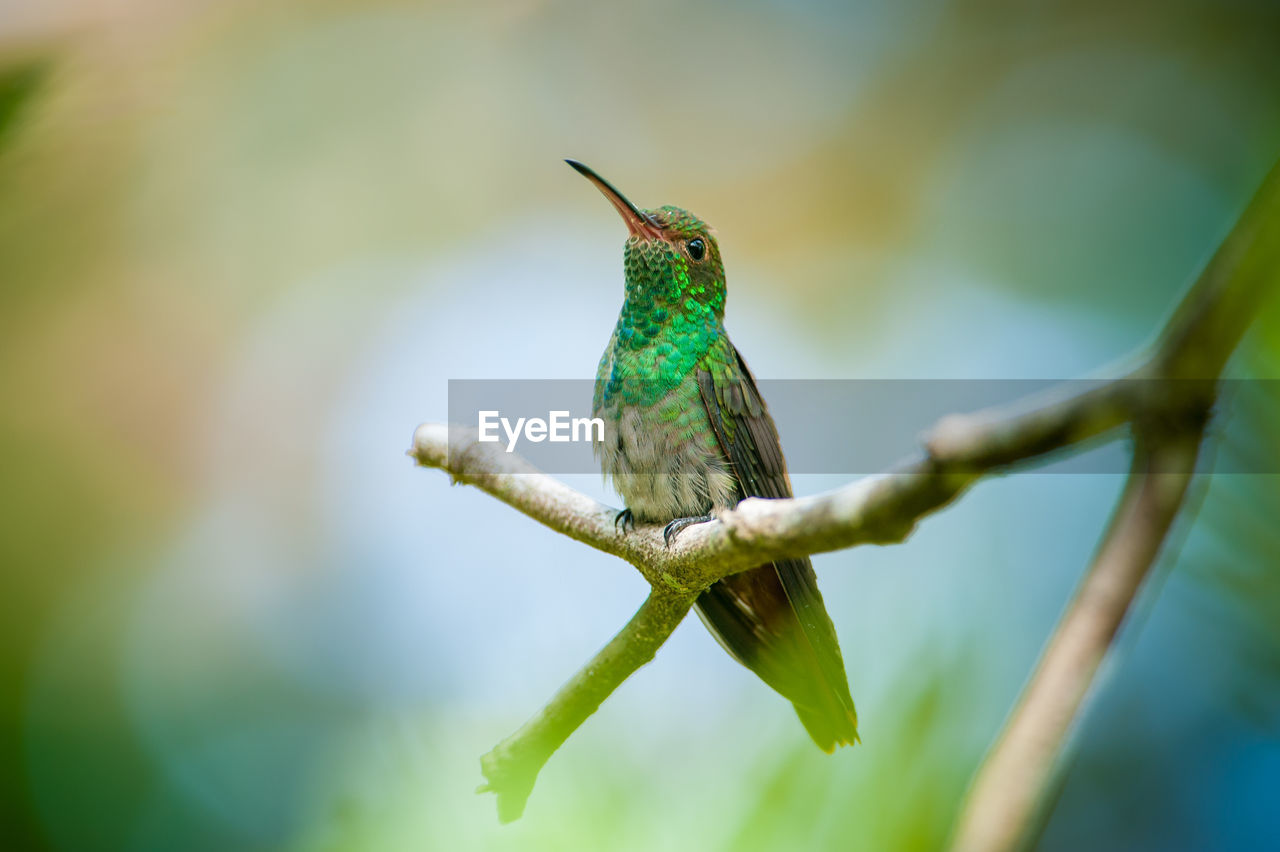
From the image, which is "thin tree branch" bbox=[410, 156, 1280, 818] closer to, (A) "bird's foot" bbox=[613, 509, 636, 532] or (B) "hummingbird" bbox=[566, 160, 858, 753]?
(A) "bird's foot" bbox=[613, 509, 636, 532]

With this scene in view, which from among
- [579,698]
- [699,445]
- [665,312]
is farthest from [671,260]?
[579,698]

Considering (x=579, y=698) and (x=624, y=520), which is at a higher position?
(x=624, y=520)

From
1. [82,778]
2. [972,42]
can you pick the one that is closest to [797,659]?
[82,778]

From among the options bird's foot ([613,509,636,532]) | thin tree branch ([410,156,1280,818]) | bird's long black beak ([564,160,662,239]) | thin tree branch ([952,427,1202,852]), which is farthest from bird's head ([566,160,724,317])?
thin tree branch ([952,427,1202,852])

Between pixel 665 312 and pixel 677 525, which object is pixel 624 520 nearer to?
pixel 677 525

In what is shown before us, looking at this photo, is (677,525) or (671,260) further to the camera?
(671,260)

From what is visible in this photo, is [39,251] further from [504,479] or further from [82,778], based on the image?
[504,479]

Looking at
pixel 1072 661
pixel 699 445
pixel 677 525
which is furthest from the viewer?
pixel 699 445
